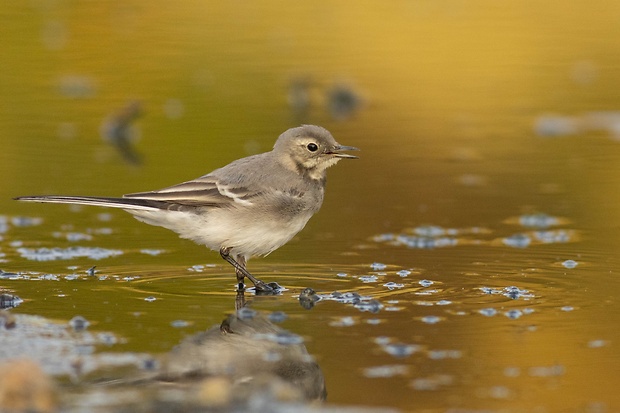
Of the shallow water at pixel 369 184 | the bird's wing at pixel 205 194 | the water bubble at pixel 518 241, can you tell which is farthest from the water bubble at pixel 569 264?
the bird's wing at pixel 205 194

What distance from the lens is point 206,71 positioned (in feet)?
62.0

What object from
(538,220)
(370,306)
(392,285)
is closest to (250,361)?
(370,306)

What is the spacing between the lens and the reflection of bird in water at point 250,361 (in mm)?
6039

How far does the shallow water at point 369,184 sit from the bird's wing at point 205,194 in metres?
0.61

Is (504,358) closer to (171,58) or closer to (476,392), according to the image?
(476,392)

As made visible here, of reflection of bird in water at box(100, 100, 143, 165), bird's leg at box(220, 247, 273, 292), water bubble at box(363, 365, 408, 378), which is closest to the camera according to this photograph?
water bubble at box(363, 365, 408, 378)

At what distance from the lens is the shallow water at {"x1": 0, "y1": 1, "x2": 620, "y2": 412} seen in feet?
22.6

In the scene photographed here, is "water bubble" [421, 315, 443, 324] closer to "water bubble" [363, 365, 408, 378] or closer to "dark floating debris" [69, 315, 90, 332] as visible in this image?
"water bubble" [363, 365, 408, 378]

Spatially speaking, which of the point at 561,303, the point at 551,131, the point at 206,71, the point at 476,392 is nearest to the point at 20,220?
the point at 561,303

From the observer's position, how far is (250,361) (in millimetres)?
6629

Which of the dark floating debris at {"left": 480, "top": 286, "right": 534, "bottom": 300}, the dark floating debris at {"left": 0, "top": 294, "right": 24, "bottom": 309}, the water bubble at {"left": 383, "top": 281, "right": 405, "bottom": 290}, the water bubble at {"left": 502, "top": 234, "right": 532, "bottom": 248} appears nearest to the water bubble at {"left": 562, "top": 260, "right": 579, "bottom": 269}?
the water bubble at {"left": 502, "top": 234, "right": 532, "bottom": 248}

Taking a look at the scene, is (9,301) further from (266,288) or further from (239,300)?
(266,288)

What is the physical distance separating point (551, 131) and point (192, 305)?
327 inches

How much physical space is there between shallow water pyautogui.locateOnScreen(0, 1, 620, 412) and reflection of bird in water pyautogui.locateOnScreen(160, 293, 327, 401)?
0.11 meters
